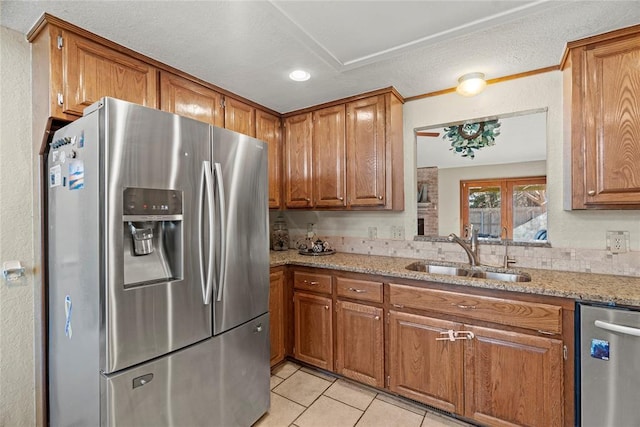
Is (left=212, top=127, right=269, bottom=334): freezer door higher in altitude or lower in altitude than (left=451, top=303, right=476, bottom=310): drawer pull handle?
higher

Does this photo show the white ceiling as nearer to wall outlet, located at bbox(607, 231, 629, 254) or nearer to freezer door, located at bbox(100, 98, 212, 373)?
freezer door, located at bbox(100, 98, 212, 373)

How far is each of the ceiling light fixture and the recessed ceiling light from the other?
1.12 m

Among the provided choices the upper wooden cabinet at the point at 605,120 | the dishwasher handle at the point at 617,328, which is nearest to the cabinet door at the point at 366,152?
the upper wooden cabinet at the point at 605,120

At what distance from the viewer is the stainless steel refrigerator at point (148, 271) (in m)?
1.25

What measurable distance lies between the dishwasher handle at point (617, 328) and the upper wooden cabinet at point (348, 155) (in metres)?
1.37

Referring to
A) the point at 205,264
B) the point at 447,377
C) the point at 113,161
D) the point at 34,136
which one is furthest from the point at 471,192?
the point at 34,136

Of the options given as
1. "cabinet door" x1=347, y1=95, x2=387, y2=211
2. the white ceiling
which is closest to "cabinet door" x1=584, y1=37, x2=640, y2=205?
the white ceiling

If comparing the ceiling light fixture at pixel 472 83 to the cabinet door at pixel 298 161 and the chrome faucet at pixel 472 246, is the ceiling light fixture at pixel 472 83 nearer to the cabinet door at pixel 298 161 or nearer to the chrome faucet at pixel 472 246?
the chrome faucet at pixel 472 246

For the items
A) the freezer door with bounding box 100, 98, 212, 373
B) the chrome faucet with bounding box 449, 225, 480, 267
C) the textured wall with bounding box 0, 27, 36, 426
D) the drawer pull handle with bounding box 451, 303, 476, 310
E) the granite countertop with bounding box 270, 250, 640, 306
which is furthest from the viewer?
the chrome faucet with bounding box 449, 225, 480, 267

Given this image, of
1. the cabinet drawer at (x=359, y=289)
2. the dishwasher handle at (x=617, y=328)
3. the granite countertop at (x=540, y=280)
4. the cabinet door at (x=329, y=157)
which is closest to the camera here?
the dishwasher handle at (x=617, y=328)

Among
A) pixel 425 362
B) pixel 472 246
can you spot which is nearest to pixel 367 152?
pixel 472 246

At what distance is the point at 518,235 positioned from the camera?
229 cm

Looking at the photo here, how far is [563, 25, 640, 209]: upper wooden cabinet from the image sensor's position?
1.67 meters

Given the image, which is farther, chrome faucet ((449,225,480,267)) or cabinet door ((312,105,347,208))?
cabinet door ((312,105,347,208))
